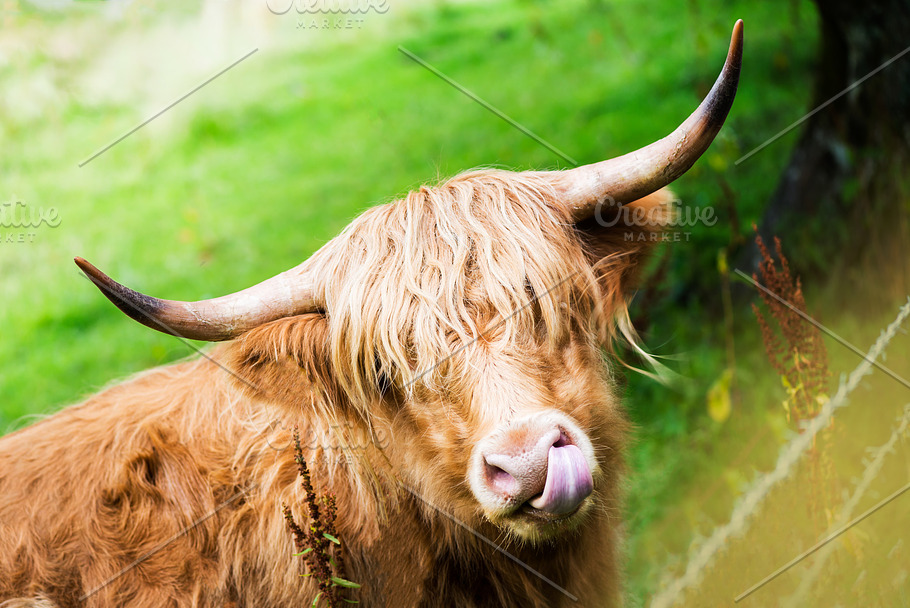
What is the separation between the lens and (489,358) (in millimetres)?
2373

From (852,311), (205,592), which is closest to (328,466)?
(205,592)

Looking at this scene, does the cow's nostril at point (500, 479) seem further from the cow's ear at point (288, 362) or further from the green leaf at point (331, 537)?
the cow's ear at point (288, 362)

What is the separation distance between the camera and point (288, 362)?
8.42 feet

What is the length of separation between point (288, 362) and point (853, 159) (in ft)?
13.1

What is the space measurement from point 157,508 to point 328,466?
2.22 ft

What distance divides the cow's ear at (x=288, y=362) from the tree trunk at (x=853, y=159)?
3558 mm

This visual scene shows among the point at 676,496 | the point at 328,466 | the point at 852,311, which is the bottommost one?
the point at 676,496

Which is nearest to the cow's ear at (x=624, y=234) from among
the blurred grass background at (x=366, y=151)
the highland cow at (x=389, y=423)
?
the highland cow at (x=389, y=423)

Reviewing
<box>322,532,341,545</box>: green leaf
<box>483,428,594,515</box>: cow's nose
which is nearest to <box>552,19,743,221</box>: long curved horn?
<box>483,428,594,515</box>: cow's nose

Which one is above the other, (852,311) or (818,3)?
(818,3)

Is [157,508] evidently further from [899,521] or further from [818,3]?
[818,3]

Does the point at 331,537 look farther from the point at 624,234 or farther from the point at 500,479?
the point at 624,234

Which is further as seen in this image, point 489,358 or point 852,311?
point 852,311

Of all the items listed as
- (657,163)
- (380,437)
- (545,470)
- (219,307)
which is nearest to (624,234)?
(657,163)
